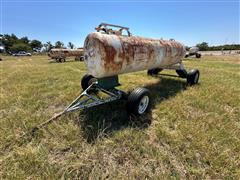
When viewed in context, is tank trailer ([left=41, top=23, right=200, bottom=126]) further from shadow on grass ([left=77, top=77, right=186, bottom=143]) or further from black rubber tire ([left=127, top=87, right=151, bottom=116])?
shadow on grass ([left=77, top=77, right=186, bottom=143])

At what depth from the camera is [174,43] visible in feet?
16.2

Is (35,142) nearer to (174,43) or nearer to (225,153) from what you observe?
(225,153)

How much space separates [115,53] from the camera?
9.45 ft

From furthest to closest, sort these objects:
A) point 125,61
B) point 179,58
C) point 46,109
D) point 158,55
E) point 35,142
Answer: point 179,58
point 158,55
point 46,109
point 125,61
point 35,142

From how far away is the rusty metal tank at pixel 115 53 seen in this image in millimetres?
2773

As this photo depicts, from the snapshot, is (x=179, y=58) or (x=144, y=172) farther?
(x=179, y=58)

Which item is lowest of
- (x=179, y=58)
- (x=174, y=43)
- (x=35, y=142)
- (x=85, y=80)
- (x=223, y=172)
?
(x=223, y=172)

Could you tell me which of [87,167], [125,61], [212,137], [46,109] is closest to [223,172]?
[212,137]

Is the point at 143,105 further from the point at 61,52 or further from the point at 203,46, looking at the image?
the point at 203,46

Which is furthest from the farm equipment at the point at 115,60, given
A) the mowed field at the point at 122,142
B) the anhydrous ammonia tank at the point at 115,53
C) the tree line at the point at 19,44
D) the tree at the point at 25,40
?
the tree at the point at 25,40

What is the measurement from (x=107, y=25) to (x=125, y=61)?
0.89 metres

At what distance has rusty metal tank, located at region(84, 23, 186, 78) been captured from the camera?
9.10 feet

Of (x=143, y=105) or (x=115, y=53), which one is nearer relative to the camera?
(x=115, y=53)

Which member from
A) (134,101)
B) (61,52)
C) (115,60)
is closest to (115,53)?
(115,60)
